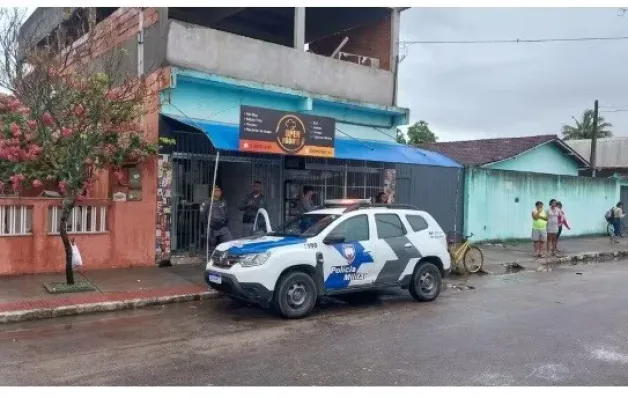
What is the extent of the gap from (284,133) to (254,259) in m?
4.05

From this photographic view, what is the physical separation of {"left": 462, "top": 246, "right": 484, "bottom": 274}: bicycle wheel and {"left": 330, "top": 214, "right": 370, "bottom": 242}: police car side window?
451 cm

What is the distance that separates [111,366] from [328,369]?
2.08 metres

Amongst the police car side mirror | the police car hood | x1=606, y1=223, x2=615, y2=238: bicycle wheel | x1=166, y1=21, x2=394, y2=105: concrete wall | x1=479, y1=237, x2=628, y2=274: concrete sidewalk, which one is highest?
x1=166, y1=21, x2=394, y2=105: concrete wall

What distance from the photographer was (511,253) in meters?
15.5

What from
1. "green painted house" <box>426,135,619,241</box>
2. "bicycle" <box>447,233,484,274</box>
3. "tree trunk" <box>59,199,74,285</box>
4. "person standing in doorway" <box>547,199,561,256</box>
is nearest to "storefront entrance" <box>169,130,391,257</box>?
"tree trunk" <box>59,199,74,285</box>

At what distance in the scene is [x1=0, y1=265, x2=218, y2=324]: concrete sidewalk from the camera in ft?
24.8

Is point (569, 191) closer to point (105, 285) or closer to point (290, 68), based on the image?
point (290, 68)

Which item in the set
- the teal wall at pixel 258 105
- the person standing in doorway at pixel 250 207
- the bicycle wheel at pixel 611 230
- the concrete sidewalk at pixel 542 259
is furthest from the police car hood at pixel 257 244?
the bicycle wheel at pixel 611 230

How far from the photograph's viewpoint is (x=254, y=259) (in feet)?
24.2

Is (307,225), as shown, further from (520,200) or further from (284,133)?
(520,200)

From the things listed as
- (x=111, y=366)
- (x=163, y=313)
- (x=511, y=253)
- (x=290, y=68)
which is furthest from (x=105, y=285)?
(x=511, y=253)

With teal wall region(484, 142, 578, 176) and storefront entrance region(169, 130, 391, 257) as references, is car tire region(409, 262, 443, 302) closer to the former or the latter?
storefront entrance region(169, 130, 391, 257)

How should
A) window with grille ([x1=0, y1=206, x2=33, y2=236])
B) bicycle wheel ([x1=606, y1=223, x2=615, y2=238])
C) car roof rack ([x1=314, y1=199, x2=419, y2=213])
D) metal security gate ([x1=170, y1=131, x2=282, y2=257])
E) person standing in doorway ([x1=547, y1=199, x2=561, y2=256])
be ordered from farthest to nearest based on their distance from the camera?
bicycle wheel ([x1=606, y1=223, x2=615, y2=238]), person standing in doorway ([x1=547, y1=199, x2=561, y2=256]), metal security gate ([x1=170, y1=131, x2=282, y2=257]), window with grille ([x1=0, y1=206, x2=33, y2=236]), car roof rack ([x1=314, y1=199, x2=419, y2=213])

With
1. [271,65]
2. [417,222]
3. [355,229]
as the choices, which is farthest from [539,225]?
[355,229]
